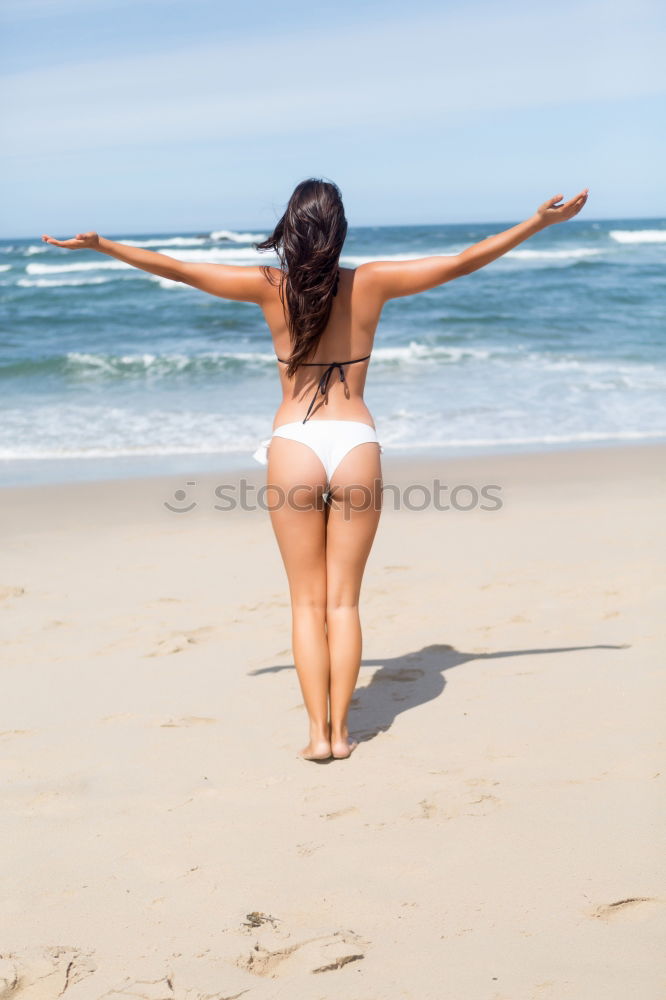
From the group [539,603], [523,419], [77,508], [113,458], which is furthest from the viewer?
[523,419]

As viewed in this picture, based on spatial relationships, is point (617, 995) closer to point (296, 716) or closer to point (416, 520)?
point (296, 716)

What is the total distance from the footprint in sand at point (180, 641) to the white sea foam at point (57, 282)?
2199 cm

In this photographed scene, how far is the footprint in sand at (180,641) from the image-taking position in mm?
4199

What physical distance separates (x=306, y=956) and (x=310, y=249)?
199cm

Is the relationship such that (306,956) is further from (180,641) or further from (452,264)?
(180,641)

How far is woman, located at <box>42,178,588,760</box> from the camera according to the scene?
9.89 feet

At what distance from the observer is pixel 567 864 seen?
248 centimetres

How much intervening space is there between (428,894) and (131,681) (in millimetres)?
1868

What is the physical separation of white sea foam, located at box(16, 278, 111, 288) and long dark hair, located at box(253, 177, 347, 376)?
75.8 ft

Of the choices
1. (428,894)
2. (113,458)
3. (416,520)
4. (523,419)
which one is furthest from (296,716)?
(523,419)

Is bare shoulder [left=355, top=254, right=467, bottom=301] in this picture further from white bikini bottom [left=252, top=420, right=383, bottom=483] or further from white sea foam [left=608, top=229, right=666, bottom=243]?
white sea foam [left=608, top=229, right=666, bottom=243]

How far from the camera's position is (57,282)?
2611cm

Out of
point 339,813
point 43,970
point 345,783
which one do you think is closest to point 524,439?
point 345,783

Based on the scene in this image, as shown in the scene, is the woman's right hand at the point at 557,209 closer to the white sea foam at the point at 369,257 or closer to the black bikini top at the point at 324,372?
the black bikini top at the point at 324,372
